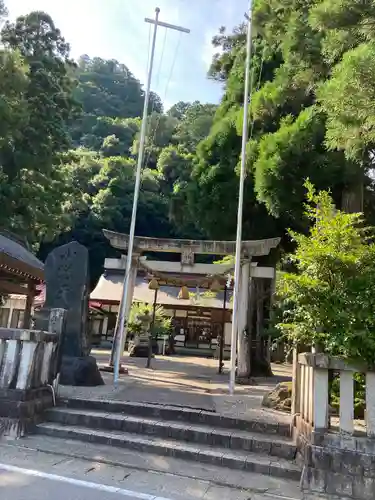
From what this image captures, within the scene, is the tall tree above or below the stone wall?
above

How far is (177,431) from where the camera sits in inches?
166

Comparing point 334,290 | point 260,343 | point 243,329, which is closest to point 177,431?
point 334,290

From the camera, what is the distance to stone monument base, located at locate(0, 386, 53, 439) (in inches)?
164

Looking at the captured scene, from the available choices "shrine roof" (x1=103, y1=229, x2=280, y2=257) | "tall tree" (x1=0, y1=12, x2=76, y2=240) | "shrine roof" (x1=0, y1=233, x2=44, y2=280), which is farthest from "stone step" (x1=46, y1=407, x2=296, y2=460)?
"tall tree" (x1=0, y1=12, x2=76, y2=240)

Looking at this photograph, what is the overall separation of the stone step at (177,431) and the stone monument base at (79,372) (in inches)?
55.3

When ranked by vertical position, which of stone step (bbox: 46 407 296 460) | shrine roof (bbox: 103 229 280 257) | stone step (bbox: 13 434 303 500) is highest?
shrine roof (bbox: 103 229 280 257)

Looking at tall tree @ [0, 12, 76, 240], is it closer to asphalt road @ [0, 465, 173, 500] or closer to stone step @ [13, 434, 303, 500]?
stone step @ [13, 434, 303, 500]

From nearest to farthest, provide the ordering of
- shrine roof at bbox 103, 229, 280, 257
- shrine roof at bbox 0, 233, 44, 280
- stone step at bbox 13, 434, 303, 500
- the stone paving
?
stone step at bbox 13, 434, 303, 500 → the stone paving → shrine roof at bbox 103, 229, 280, 257 → shrine roof at bbox 0, 233, 44, 280

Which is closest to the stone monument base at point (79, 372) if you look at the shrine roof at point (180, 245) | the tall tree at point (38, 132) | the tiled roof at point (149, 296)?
the shrine roof at point (180, 245)

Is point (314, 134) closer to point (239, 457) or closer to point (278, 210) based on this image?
point (278, 210)

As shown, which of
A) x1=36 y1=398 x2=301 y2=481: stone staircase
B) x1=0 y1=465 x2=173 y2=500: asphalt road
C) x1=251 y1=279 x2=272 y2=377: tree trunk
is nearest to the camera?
x1=0 y1=465 x2=173 y2=500: asphalt road

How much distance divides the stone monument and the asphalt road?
9.85 ft

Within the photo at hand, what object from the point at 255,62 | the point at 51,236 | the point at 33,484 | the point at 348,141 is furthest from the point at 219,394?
the point at 51,236

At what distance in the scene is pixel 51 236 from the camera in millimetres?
16094
